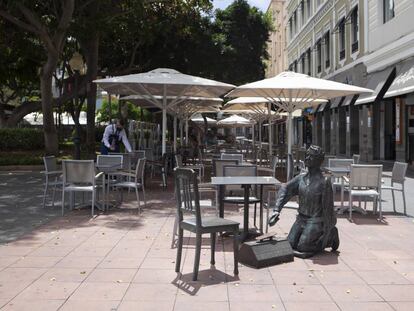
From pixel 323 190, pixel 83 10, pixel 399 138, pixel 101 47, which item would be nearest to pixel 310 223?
pixel 323 190

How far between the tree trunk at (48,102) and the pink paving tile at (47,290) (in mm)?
14023

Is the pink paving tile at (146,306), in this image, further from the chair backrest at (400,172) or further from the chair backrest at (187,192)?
the chair backrest at (400,172)

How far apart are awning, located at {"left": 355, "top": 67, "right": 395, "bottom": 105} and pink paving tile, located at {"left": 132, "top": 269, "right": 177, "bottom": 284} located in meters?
16.4

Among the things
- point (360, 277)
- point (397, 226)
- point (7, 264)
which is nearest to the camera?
point (360, 277)

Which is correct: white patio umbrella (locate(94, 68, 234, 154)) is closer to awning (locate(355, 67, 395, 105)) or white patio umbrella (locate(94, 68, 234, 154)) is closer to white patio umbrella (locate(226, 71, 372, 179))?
white patio umbrella (locate(226, 71, 372, 179))

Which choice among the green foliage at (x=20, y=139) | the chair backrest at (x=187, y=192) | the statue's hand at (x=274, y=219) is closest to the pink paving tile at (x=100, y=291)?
the chair backrest at (x=187, y=192)

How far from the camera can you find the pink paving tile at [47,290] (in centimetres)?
501

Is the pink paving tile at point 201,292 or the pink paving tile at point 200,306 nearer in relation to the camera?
the pink paving tile at point 200,306

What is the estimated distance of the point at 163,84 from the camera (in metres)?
12.3

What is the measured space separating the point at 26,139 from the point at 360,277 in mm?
19283

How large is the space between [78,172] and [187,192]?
4.10 metres

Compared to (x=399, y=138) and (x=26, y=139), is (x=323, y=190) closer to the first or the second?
(x=399, y=138)

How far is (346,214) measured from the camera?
9.89 m

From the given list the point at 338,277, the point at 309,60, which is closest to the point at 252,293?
the point at 338,277
